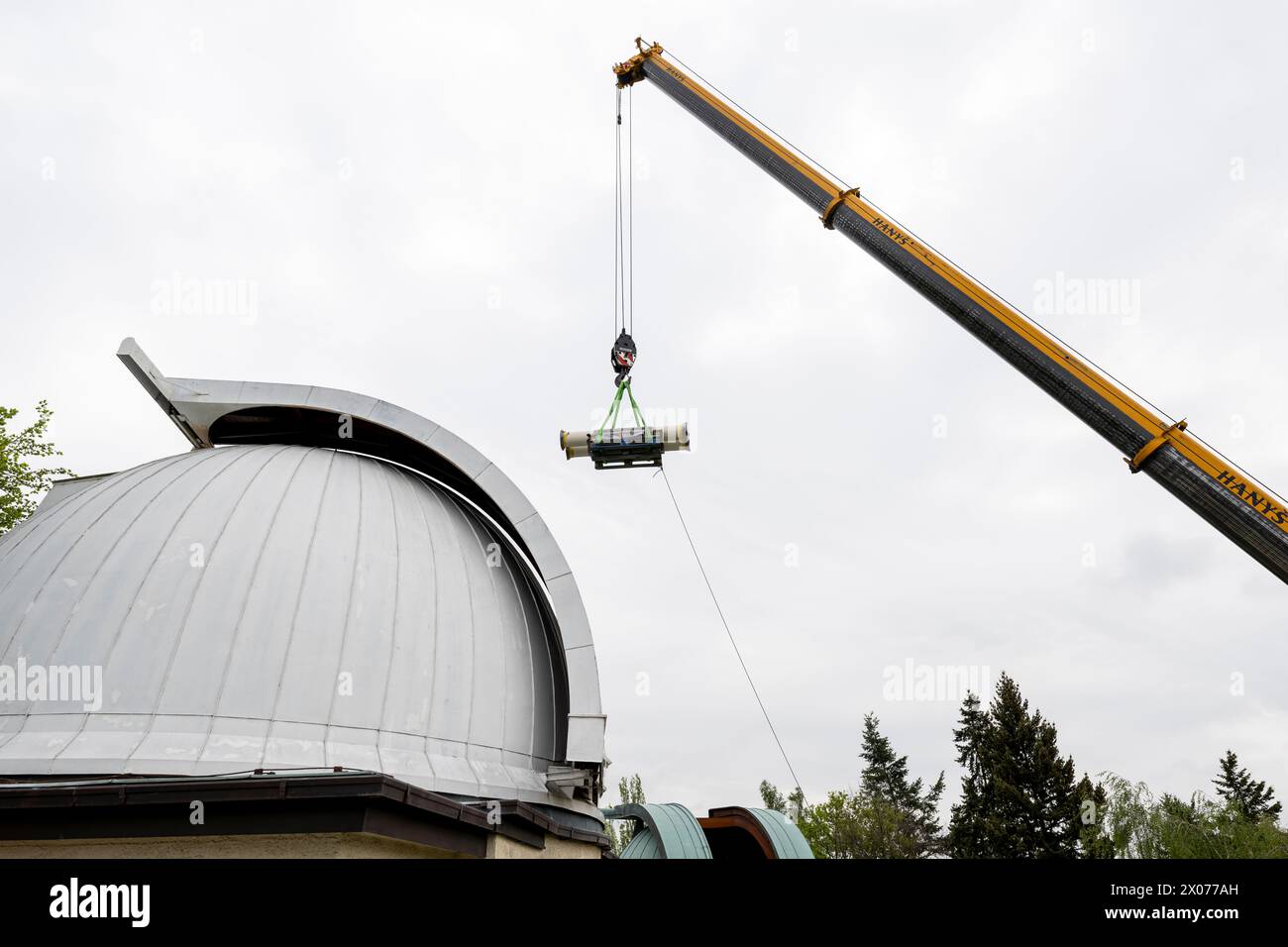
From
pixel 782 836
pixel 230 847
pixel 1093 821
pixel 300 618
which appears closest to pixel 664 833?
pixel 782 836

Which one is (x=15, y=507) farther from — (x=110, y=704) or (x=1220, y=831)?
(x=1220, y=831)

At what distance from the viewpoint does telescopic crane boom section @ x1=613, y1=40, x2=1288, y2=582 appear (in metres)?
13.1

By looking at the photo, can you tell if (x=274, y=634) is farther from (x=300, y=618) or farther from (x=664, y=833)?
(x=664, y=833)

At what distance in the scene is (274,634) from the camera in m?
11.7

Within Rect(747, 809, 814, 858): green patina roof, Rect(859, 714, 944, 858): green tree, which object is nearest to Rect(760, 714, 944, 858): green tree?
Rect(859, 714, 944, 858): green tree

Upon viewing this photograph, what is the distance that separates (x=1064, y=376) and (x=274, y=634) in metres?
13.1

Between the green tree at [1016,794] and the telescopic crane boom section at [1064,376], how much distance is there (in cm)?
3573

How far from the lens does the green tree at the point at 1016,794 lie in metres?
44.6

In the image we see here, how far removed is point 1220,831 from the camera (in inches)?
1099

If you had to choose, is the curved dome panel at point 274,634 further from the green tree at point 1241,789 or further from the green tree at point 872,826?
the green tree at point 1241,789

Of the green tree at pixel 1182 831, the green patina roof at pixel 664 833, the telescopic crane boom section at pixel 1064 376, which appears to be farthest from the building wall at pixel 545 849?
the green tree at pixel 1182 831

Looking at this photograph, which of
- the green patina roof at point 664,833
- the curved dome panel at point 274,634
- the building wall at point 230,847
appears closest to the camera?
the building wall at point 230,847
